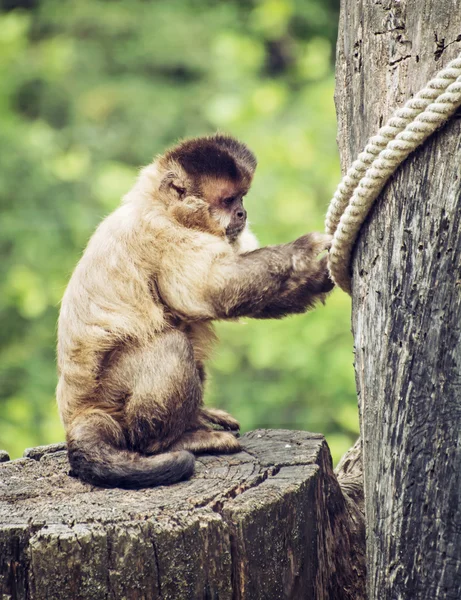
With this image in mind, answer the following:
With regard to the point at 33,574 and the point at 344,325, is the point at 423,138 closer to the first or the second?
the point at 33,574

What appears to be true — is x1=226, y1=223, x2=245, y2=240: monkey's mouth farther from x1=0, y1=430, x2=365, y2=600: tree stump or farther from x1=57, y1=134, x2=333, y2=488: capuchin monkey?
x1=0, y1=430, x2=365, y2=600: tree stump

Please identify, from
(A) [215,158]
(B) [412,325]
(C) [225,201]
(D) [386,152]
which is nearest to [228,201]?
(C) [225,201]

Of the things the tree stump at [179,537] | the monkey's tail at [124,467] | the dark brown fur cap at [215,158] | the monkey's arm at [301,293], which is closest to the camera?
the tree stump at [179,537]

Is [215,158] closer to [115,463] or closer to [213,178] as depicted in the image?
[213,178]

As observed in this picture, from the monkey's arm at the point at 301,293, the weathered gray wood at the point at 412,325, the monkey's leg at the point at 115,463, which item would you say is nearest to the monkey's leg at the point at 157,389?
the monkey's leg at the point at 115,463

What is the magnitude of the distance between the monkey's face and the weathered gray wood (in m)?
1.44

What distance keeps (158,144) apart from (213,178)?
615 cm

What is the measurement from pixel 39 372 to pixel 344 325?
3.63 meters

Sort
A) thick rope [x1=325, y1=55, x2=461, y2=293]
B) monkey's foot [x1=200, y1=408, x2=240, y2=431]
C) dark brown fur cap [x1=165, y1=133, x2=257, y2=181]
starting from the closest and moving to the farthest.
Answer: thick rope [x1=325, y1=55, x2=461, y2=293], dark brown fur cap [x1=165, y1=133, x2=257, y2=181], monkey's foot [x1=200, y1=408, x2=240, y2=431]

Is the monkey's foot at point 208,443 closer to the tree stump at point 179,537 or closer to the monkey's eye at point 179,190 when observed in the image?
the tree stump at point 179,537

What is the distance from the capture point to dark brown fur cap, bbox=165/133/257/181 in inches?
182

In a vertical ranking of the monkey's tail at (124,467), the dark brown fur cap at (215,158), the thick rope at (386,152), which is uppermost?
the dark brown fur cap at (215,158)

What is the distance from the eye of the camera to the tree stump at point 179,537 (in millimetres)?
3109

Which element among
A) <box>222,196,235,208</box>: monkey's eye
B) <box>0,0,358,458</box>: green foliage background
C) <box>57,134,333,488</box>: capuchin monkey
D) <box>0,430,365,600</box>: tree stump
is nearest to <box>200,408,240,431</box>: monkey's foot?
<box>57,134,333,488</box>: capuchin monkey
